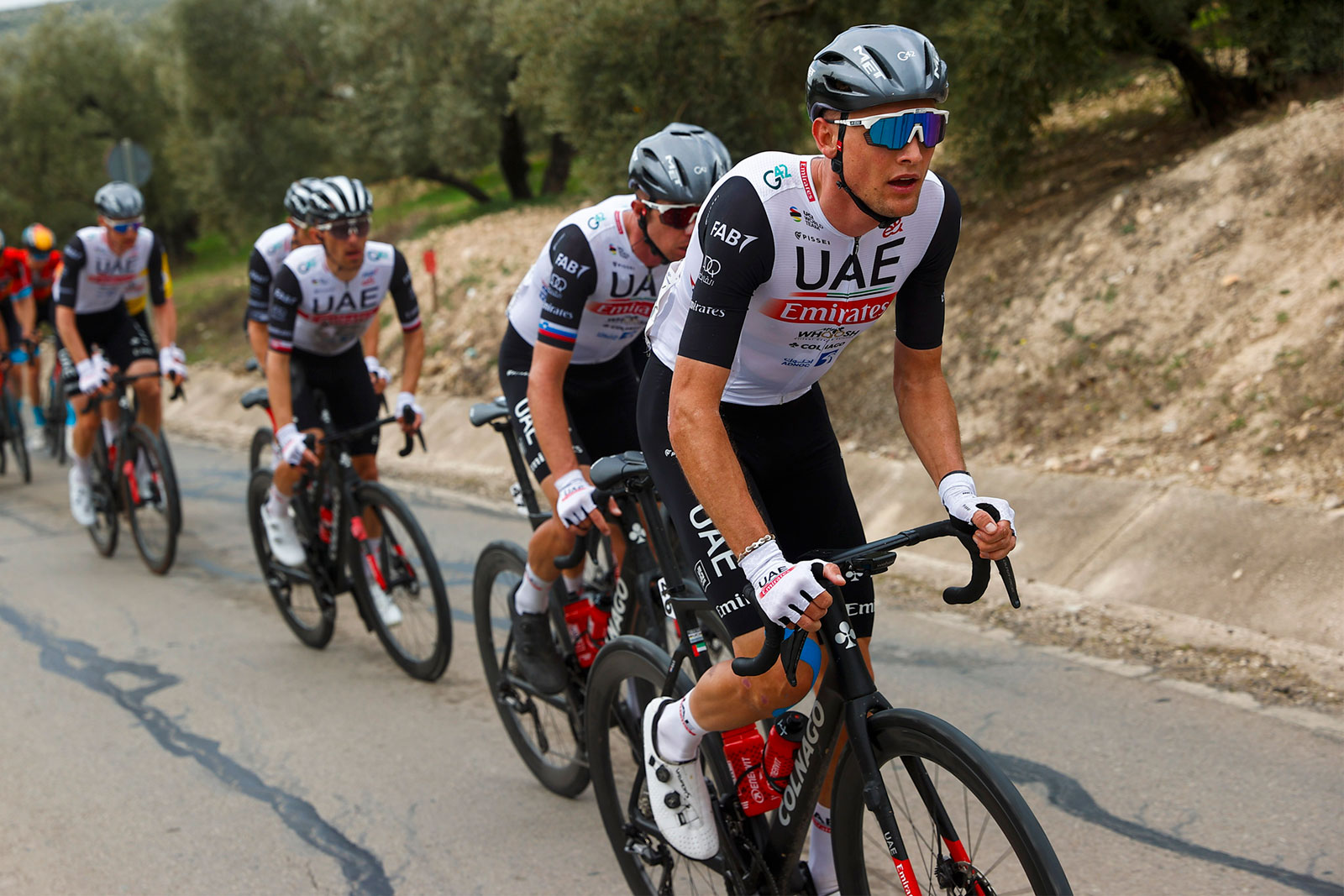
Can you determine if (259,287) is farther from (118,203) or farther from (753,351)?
(753,351)

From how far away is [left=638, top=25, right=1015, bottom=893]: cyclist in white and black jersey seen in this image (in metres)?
2.51

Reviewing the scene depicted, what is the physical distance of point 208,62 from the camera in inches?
965

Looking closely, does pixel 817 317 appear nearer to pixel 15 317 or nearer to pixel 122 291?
pixel 122 291

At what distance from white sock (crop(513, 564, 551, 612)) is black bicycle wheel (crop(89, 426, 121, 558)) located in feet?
16.3

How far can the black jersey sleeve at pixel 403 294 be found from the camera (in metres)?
5.99

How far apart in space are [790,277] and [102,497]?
7041mm

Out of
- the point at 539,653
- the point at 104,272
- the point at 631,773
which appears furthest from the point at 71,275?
the point at 631,773

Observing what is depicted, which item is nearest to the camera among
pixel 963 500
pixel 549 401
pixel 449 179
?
pixel 963 500

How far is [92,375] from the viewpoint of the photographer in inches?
296

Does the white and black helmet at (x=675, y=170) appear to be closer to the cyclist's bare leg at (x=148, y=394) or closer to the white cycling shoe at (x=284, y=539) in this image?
the white cycling shoe at (x=284, y=539)

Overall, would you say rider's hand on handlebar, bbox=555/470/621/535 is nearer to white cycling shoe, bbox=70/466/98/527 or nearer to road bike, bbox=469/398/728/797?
road bike, bbox=469/398/728/797

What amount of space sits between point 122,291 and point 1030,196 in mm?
7448

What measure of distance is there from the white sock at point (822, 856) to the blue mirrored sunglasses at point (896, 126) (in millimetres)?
1585

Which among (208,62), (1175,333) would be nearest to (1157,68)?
(1175,333)
